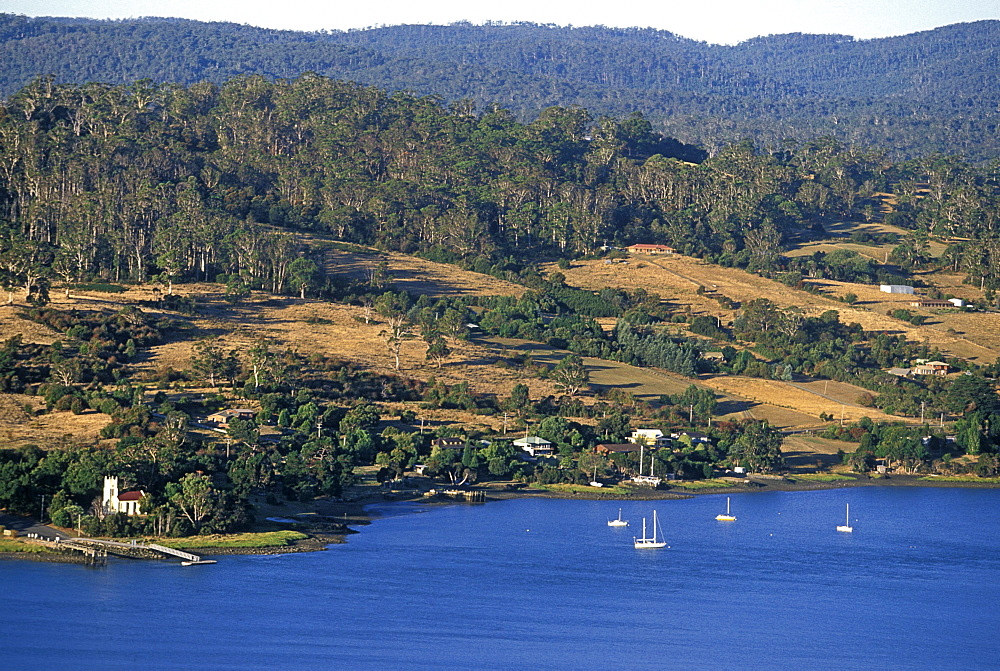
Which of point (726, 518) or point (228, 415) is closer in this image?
point (726, 518)

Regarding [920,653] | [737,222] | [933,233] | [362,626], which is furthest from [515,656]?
[933,233]

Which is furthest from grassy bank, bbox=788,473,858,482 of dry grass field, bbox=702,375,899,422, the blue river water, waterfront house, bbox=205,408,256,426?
waterfront house, bbox=205,408,256,426

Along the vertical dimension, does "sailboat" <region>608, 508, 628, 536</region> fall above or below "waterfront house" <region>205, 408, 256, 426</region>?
below

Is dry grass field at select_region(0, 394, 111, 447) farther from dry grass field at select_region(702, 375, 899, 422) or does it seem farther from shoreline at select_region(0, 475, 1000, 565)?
dry grass field at select_region(702, 375, 899, 422)

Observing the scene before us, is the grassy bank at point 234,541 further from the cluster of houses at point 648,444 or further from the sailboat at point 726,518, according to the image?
the cluster of houses at point 648,444

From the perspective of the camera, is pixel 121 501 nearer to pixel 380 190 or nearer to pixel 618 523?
pixel 618 523

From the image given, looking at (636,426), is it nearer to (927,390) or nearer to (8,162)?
(927,390)

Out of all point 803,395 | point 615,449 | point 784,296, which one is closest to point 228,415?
point 615,449
